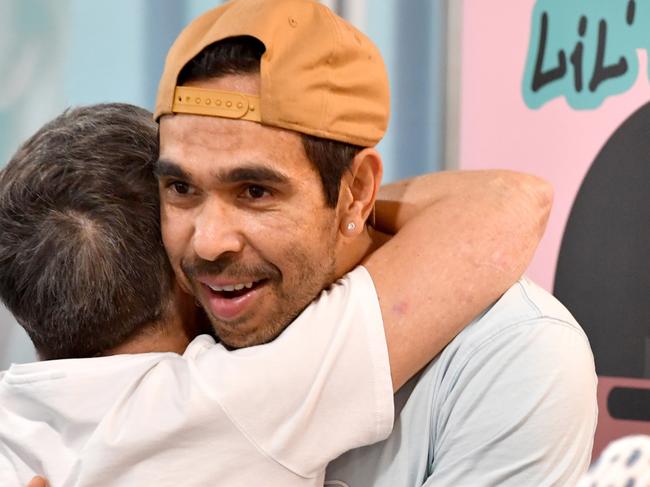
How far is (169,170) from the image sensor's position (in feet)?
3.38

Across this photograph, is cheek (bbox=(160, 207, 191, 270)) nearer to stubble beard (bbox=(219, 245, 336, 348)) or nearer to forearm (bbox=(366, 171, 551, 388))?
stubble beard (bbox=(219, 245, 336, 348))

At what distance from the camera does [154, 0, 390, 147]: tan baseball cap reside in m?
1.00

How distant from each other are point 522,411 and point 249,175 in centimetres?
41

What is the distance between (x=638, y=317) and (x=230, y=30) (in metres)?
1.04

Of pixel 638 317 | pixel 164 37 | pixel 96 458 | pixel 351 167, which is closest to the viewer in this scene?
pixel 96 458

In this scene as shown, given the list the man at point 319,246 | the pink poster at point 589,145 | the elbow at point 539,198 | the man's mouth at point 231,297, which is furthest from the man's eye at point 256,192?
the pink poster at point 589,145

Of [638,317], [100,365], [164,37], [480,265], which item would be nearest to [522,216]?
[480,265]

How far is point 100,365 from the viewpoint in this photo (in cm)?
103

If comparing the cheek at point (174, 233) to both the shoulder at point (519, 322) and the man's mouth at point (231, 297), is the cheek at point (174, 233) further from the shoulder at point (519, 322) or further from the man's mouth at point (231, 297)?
the shoulder at point (519, 322)

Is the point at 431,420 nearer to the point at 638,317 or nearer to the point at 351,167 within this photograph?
the point at 351,167

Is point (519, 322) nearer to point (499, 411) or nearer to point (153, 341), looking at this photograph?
point (499, 411)

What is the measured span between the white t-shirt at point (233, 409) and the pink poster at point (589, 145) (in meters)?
0.84

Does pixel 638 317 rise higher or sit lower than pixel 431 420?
lower

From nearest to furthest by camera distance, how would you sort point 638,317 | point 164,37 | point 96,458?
1. point 96,458
2. point 638,317
3. point 164,37
